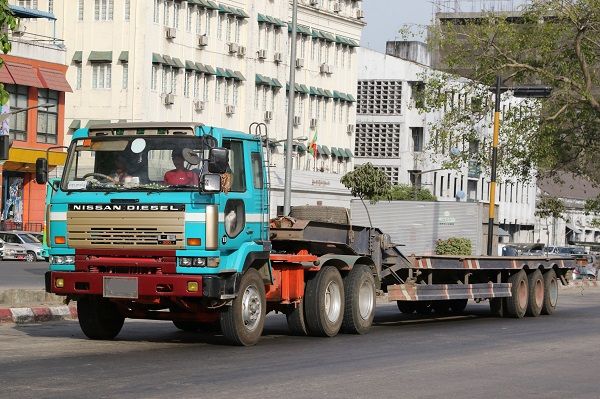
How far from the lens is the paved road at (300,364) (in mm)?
14094

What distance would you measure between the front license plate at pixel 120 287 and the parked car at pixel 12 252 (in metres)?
42.3

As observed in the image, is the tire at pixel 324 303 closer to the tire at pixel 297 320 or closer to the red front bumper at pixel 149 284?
the tire at pixel 297 320

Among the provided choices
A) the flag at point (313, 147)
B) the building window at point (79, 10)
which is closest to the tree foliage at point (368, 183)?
the flag at point (313, 147)

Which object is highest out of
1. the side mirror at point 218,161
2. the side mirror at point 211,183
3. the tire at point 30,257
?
the side mirror at point 218,161

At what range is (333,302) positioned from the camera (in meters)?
21.8

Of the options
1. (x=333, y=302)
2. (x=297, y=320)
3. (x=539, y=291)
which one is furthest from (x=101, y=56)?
(x=297, y=320)

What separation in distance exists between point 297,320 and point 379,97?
288 ft

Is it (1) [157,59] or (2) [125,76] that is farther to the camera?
(1) [157,59]

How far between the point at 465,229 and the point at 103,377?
48837mm

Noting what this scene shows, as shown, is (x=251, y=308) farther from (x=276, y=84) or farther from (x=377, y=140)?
(x=377, y=140)

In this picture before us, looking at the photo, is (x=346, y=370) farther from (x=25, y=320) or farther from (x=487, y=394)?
(x=25, y=320)

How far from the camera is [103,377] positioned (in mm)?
14672

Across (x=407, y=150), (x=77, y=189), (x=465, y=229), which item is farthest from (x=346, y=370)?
(x=407, y=150)

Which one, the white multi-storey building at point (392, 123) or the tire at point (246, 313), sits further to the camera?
the white multi-storey building at point (392, 123)
